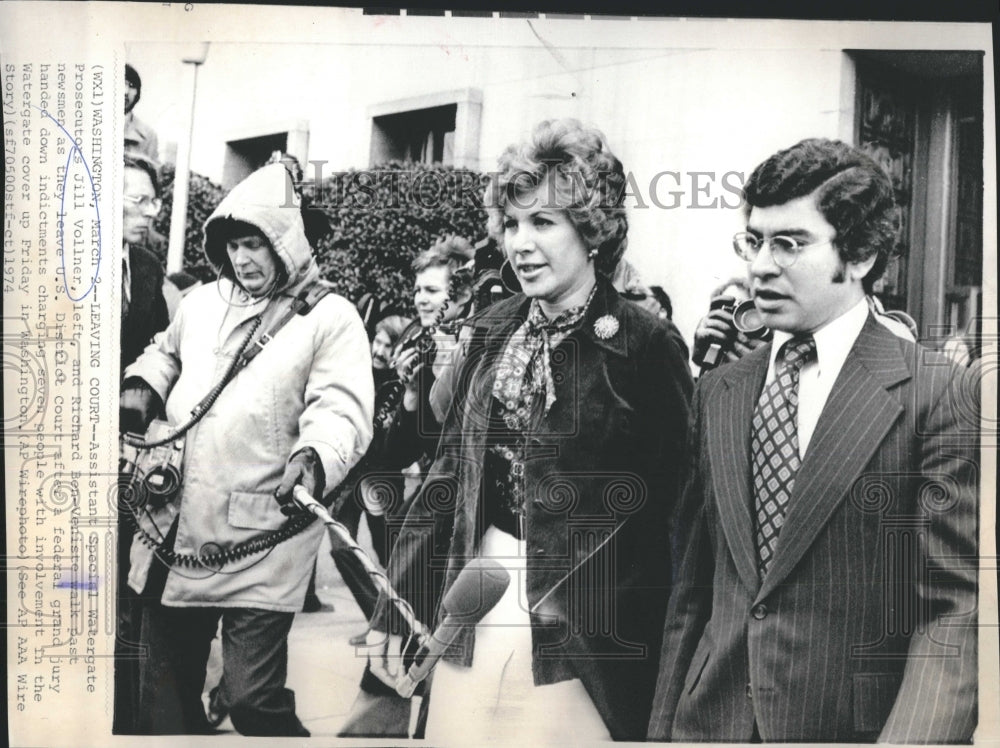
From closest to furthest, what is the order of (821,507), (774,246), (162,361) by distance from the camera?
(821,507) < (774,246) < (162,361)

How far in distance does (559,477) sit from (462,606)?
1.94 feet

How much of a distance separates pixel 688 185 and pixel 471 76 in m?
0.90

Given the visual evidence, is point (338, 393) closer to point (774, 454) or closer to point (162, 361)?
point (162, 361)


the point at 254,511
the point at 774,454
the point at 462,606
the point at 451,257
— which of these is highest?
the point at 451,257

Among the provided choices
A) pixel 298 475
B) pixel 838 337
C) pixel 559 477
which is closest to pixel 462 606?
pixel 559 477

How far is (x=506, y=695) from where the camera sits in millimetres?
4082

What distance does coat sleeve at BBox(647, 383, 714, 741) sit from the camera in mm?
4004

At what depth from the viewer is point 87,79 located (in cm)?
410

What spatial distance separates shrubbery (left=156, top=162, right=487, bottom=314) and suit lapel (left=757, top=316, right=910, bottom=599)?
142 cm

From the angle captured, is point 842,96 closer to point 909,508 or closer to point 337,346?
point 909,508

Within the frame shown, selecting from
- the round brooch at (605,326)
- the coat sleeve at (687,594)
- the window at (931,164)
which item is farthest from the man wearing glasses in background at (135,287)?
the window at (931,164)

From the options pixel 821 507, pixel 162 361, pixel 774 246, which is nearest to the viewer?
pixel 821 507

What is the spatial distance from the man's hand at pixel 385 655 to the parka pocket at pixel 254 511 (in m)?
0.55

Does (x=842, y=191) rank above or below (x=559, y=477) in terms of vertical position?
above
